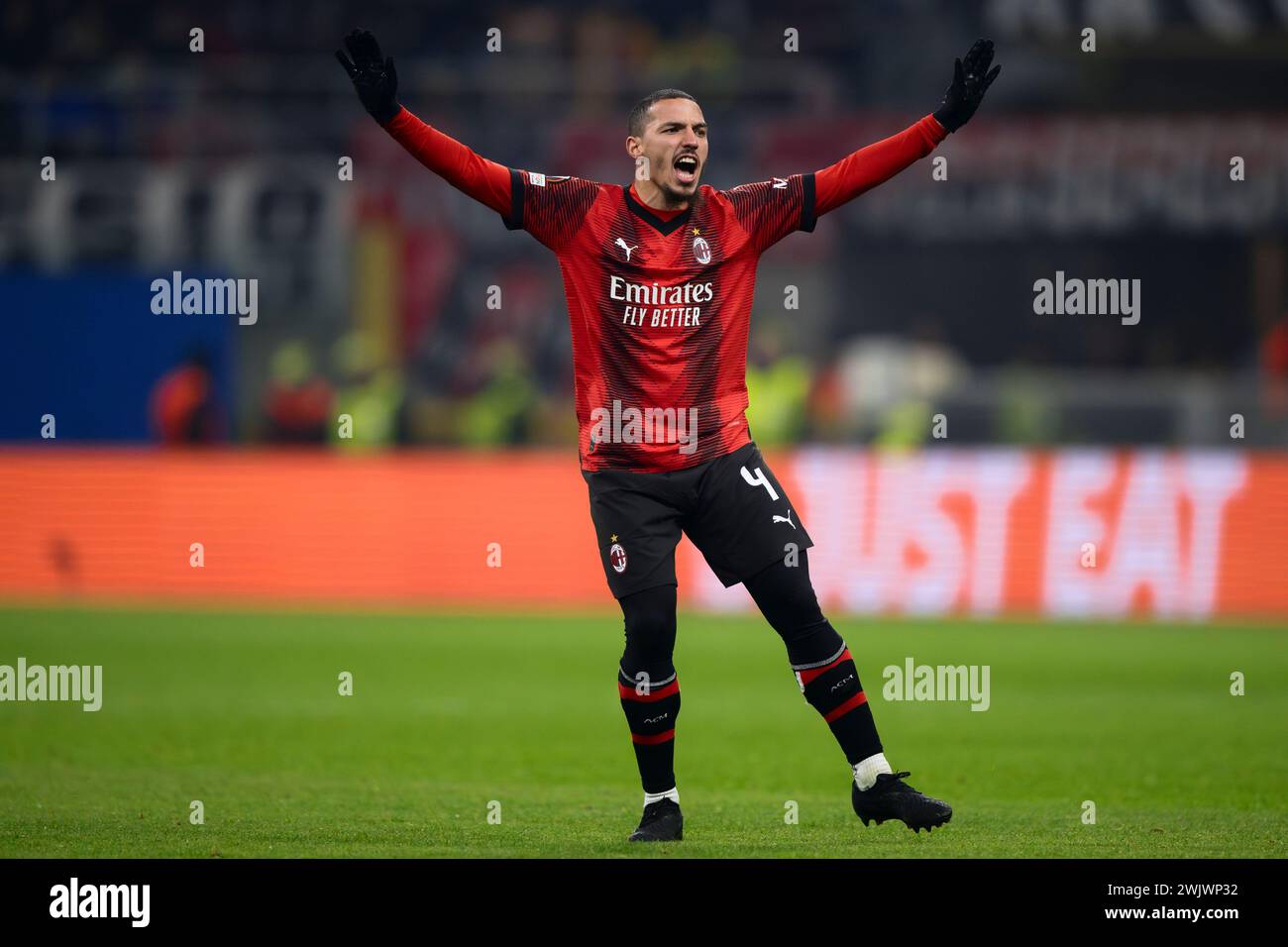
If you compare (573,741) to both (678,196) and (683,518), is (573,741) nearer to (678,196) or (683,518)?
(683,518)

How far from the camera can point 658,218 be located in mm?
6840

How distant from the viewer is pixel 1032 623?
55.0 feet

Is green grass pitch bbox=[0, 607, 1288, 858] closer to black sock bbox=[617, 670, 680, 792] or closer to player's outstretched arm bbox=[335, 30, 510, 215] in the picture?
black sock bbox=[617, 670, 680, 792]

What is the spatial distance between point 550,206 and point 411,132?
0.58 metres

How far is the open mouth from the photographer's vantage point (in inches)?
263

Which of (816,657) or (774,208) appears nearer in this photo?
(816,657)

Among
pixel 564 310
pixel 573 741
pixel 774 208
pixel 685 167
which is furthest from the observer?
pixel 564 310

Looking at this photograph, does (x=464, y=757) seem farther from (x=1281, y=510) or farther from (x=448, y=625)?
(x=1281, y=510)

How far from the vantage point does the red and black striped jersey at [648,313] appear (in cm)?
675

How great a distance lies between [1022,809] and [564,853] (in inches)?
87.2

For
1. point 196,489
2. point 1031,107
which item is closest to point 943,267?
point 1031,107

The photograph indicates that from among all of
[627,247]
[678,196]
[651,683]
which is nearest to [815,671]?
[651,683]

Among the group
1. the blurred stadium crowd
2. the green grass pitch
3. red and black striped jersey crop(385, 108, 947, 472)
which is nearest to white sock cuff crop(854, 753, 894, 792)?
the green grass pitch

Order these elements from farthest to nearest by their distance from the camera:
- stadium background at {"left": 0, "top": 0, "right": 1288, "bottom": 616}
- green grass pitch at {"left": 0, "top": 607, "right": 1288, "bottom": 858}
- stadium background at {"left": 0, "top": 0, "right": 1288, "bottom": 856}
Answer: stadium background at {"left": 0, "top": 0, "right": 1288, "bottom": 616}, stadium background at {"left": 0, "top": 0, "right": 1288, "bottom": 856}, green grass pitch at {"left": 0, "top": 607, "right": 1288, "bottom": 858}
